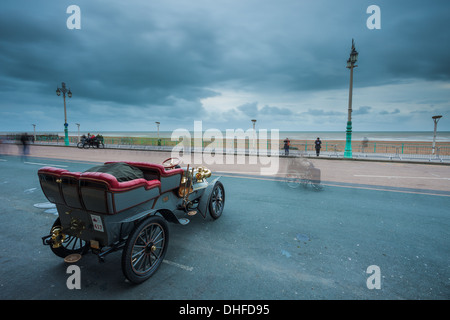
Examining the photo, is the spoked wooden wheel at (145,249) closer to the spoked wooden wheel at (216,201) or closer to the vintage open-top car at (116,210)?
the vintage open-top car at (116,210)

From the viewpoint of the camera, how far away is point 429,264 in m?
3.40

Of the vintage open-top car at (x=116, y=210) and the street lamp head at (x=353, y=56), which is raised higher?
the street lamp head at (x=353, y=56)

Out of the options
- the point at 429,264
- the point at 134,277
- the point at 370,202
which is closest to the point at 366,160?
the point at 370,202

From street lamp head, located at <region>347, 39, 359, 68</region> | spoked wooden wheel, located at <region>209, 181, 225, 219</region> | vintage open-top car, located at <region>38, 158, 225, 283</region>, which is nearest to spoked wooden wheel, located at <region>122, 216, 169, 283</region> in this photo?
vintage open-top car, located at <region>38, 158, 225, 283</region>

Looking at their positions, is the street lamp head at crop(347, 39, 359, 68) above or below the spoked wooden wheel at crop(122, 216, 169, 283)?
above

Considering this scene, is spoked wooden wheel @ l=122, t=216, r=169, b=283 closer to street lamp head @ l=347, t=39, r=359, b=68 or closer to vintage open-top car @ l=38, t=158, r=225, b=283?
vintage open-top car @ l=38, t=158, r=225, b=283

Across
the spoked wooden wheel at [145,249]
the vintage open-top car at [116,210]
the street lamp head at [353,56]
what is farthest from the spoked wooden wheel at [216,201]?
the street lamp head at [353,56]

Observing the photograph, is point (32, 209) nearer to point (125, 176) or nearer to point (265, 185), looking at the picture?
point (125, 176)

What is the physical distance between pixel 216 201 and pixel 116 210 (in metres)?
2.79

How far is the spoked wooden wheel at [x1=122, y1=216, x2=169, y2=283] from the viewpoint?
8.99ft

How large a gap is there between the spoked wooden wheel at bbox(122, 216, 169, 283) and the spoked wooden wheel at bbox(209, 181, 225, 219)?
5.20 feet

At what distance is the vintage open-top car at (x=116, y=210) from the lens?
8.76 ft

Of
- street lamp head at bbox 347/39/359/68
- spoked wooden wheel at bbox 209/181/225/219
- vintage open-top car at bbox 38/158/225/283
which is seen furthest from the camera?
street lamp head at bbox 347/39/359/68
